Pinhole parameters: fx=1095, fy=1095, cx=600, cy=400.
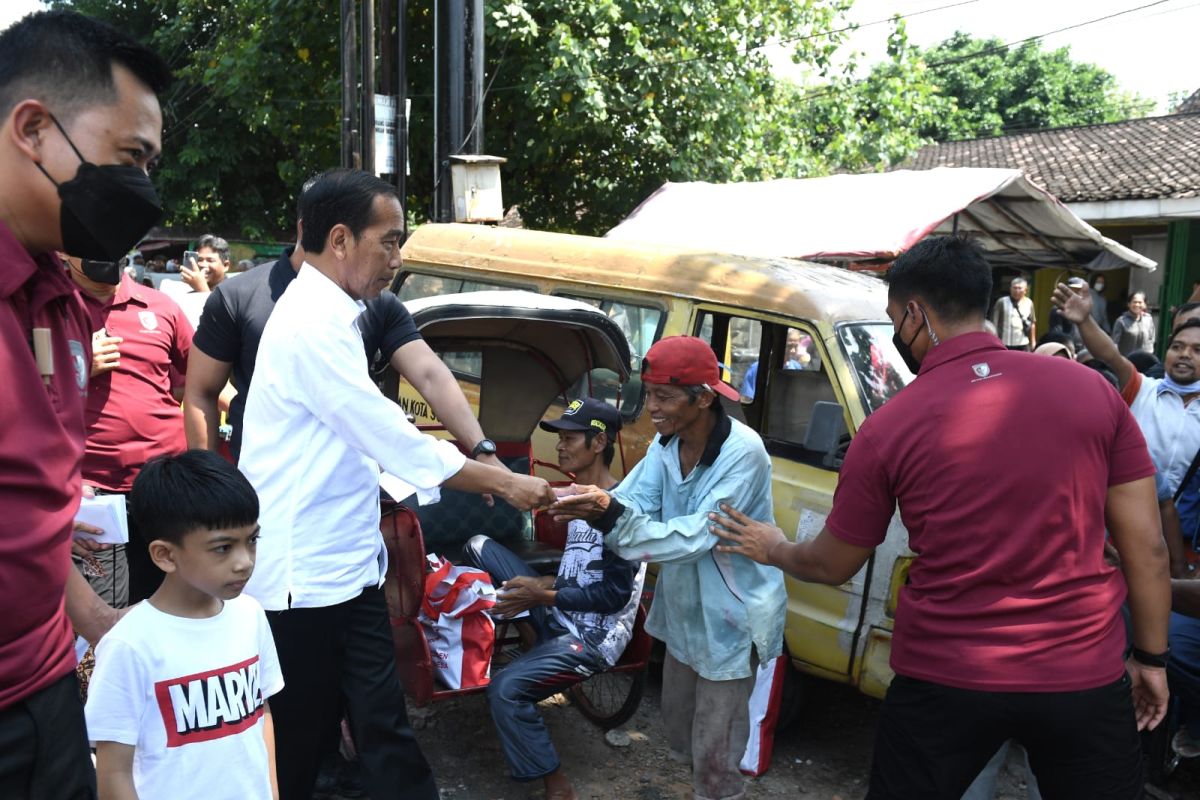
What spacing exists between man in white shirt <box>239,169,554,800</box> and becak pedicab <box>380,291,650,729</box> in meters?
0.93

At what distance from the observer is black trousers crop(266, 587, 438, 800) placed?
3.12 metres

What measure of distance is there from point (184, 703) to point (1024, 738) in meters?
1.98

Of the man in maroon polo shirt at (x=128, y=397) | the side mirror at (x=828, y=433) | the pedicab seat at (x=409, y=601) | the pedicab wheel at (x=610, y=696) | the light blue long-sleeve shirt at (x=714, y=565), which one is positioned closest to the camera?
the light blue long-sleeve shirt at (x=714, y=565)

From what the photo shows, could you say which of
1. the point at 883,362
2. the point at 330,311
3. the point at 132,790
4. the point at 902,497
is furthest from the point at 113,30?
the point at 883,362

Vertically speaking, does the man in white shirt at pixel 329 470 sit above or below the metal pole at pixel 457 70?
below

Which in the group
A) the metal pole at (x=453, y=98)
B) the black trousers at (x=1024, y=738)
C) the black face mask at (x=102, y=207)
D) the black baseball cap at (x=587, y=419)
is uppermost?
the metal pole at (x=453, y=98)

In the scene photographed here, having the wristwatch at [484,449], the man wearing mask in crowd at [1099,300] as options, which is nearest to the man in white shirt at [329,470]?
the wristwatch at [484,449]

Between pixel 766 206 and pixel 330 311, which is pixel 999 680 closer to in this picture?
pixel 330 311

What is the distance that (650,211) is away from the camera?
1105 cm

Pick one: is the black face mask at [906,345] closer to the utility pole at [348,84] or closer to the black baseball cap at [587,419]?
the black baseball cap at [587,419]

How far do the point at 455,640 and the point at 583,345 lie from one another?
1.61 meters

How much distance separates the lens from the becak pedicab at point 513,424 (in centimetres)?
432

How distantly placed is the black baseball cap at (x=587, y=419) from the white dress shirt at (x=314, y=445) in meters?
1.48

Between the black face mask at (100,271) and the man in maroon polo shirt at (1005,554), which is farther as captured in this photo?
the black face mask at (100,271)
